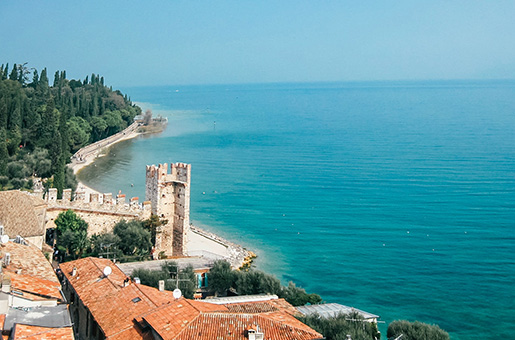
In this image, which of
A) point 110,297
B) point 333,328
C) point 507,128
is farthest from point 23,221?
point 507,128

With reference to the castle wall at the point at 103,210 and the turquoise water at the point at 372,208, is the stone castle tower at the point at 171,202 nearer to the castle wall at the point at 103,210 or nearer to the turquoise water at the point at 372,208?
the castle wall at the point at 103,210

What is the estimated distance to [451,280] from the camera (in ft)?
90.7

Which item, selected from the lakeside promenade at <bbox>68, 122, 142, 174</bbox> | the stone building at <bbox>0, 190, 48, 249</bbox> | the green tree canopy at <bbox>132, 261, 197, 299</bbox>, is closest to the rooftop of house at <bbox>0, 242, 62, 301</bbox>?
the stone building at <bbox>0, 190, 48, 249</bbox>

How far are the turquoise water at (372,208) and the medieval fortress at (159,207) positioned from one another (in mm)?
6442

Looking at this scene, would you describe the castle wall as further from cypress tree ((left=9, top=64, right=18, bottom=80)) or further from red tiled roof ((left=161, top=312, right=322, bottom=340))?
cypress tree ((left=9, top=64, right=18, bottom=80))

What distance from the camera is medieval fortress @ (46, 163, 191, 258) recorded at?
23922 millimetres

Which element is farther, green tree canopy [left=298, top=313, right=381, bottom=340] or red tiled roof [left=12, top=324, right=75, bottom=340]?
green tree canopy [left=298, top=313, right=381, bottom=340]

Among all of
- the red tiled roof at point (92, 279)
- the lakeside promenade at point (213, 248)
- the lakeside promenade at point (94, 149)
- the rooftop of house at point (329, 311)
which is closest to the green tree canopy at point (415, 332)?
the rooftop of house at point (329, 311)

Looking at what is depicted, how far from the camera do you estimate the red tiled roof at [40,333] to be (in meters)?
8.53

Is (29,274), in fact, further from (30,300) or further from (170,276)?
(170,276)

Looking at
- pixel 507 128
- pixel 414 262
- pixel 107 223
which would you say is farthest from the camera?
pixel 507 128

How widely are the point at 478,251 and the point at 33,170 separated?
87.8ft

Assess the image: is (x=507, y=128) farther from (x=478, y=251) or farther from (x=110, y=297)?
(x=110, y=297)

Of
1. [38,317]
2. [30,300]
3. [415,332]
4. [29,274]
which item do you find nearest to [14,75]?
[29,274]
